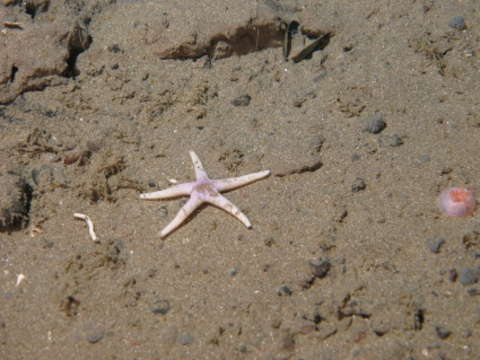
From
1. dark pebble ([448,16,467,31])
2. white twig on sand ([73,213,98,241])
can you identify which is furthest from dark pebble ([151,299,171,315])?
dark pebble ([448,16,467,31])

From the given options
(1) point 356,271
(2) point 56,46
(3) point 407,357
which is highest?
(2) point 56,46

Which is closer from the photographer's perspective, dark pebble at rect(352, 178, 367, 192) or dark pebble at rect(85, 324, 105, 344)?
dark pebble at rect(85, 324, 105, 344)

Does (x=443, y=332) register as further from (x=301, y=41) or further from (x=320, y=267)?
(x=301, y=41)

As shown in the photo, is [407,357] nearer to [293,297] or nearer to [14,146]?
[293,297]

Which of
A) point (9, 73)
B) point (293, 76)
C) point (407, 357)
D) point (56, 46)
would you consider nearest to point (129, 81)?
A: point (56, 46)

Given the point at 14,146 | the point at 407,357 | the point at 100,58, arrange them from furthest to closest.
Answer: the point at 100,58, the point at 14,146, the point at 407,357

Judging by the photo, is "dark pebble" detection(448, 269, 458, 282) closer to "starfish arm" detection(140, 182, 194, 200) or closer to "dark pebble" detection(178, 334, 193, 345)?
"dark pebble" detection(178, 334, 193, 345)
